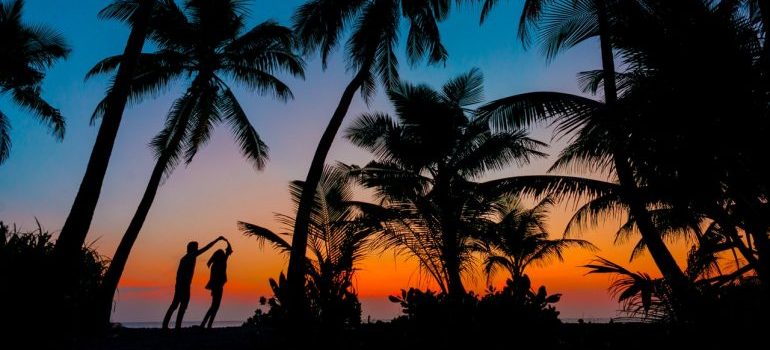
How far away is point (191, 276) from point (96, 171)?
2.79m

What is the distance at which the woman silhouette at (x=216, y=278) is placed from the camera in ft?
28.1

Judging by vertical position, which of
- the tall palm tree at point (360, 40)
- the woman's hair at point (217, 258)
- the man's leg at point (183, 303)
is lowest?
the man's leg at point (183, 303)

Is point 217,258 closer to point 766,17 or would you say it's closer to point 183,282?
point 183,282

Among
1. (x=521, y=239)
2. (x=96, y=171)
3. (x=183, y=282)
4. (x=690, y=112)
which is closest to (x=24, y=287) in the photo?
(x=96, y=171)

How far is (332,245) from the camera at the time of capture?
9.08m

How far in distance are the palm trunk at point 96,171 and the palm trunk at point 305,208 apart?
2768 mm

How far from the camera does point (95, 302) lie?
838 centimetres

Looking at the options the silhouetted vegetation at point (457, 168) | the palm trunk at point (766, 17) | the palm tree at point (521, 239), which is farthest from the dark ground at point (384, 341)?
the palm tree at point (521, 239)

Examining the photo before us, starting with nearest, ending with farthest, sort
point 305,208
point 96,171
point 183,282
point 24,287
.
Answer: point 24,287 → point 96,171 → point 183,282 → point 305,208

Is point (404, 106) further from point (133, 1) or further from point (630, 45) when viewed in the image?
point (630, 45)

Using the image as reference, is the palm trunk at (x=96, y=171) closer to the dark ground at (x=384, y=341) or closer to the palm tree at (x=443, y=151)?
the dark ground at (x=384, y=341)

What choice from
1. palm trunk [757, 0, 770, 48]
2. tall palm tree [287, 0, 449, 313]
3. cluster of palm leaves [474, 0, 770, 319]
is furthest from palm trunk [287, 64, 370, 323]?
palm trunk [757, 0, 770, 48]

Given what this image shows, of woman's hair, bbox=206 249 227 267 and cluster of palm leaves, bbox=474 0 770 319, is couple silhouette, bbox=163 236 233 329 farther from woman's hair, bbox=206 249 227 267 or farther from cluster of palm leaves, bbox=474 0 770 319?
cluster of palm leaves, bbox=474 0 770 319

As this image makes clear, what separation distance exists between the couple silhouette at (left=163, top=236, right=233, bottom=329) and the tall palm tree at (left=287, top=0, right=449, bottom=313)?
1354mm
